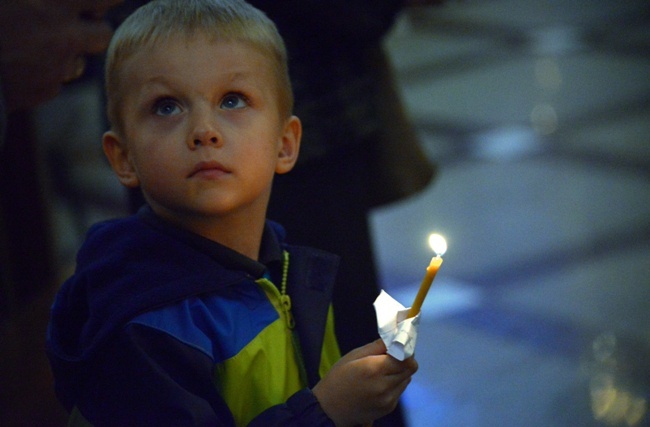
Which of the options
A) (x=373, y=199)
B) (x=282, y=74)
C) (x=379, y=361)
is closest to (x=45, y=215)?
(x=373, y=199)

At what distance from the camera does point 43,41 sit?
117 cm

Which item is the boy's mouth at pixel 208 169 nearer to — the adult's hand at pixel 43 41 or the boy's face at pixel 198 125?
the boy's face at pixel 198 125

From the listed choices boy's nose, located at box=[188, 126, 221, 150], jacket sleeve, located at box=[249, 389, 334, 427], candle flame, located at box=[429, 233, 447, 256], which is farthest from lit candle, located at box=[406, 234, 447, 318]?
boy's nose, located at box=[188, 126, 221, 150]

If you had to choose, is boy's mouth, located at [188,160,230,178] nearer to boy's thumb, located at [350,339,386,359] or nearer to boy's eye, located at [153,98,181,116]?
boy's eye, located at [153,98,181,116]

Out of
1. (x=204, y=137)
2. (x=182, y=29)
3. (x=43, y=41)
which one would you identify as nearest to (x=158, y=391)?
(x=204, y=137)

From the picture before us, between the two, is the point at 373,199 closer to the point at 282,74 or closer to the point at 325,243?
the point at 325,243

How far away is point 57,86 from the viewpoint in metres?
1.21

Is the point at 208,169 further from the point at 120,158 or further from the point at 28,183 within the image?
the point at 28,183

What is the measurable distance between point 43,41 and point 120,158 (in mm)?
225

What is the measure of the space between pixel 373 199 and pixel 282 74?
71 centimetres

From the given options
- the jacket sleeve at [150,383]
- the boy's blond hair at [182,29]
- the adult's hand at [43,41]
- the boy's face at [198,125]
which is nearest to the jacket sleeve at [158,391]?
the jacket sleeve at [150,383]

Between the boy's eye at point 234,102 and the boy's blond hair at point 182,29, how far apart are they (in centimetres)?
6

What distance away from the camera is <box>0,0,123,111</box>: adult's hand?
1.15m

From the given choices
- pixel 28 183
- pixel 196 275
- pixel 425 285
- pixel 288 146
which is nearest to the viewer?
pixel 425 285
